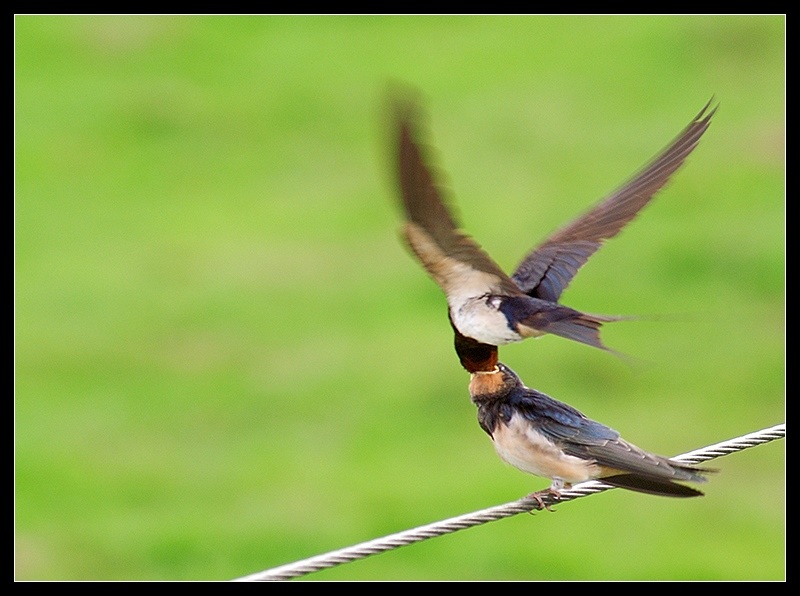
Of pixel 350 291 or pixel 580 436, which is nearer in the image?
pixel 580 436

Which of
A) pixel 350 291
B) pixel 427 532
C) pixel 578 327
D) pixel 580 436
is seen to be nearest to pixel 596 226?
pixel 580 436

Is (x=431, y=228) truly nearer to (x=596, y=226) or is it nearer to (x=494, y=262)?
(x=494, y=262)

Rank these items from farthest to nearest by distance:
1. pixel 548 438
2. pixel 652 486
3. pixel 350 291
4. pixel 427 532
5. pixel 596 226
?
pixel 350 291 < pixel 596 226 < pixel 548 438 < pixel 652 486 < pixel 427 532

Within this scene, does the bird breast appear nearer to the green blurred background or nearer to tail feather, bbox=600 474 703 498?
tail feather, bbox=600 474 703 498

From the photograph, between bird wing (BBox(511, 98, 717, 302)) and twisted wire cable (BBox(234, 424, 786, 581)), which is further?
bird wing (BBox(511, 98, 717, 302))

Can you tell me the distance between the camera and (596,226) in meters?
5.54

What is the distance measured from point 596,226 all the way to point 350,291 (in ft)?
32.5

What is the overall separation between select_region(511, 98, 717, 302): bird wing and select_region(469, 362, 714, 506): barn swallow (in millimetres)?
352

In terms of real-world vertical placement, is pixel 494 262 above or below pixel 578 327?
above

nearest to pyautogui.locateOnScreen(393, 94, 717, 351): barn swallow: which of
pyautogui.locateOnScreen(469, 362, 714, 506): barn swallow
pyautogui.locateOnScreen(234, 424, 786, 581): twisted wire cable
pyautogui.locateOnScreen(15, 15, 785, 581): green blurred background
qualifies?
pyautogui.locateOnScreen(469, 362, 714, 506): barn swallow

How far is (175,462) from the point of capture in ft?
42.5

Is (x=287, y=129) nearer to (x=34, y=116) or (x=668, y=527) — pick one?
(x=34, y=116)

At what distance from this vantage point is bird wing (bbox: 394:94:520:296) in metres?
4.16

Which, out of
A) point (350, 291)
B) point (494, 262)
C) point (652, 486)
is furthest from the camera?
point (350, 291)
